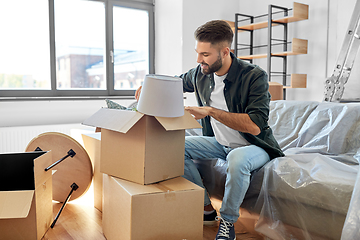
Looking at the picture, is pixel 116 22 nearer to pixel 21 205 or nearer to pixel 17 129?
pixel 17 129

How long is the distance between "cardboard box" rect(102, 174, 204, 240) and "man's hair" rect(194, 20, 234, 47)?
2.16 ft

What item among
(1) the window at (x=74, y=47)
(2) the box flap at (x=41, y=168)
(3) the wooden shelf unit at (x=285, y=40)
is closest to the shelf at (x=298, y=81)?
(3) the wooden shelf unit at (x=285, y=40)

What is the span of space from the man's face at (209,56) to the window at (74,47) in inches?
83.9

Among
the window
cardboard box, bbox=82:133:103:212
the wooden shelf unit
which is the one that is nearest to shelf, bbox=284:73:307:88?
the wooden shelf unit

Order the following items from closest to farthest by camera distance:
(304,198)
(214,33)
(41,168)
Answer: (304,198) → (41,168) → (214,33)

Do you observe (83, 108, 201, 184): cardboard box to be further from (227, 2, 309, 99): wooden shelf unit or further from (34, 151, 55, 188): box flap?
(227, 2, 309, 99): wooden shelf unit

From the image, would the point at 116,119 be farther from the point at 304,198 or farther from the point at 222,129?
the point at 304,198

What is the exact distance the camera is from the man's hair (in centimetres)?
150

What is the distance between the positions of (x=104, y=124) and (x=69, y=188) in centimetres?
69

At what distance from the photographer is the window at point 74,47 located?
120 inches

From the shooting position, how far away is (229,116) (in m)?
1.38

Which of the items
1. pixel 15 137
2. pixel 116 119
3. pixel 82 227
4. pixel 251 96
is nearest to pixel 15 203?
pixel 82 227

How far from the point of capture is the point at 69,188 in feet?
5.85

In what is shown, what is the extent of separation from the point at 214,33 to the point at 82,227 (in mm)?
1108
